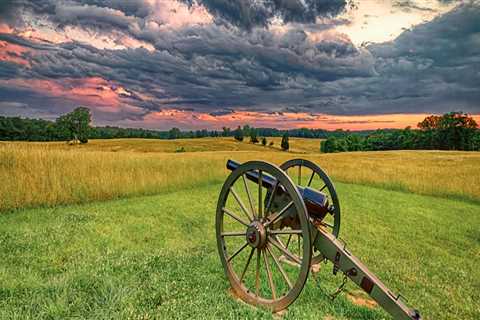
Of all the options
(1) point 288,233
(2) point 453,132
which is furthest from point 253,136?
(1) point 288,233

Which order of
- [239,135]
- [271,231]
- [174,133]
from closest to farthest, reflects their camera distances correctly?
[271,231]
[239,135]
[174,133]

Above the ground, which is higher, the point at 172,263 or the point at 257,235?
the point at 257,235

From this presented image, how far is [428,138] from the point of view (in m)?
68.9

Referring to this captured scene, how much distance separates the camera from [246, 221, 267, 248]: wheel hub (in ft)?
12.3

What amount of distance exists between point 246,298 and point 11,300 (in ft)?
9.07

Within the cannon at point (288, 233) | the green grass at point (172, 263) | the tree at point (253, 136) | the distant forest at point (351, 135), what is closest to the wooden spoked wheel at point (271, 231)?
the cannon at point (288, 233)

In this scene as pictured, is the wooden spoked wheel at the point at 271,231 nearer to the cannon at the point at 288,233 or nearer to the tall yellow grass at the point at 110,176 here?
the cannon at the point at 288,233

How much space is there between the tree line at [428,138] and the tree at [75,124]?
5333 centimetres

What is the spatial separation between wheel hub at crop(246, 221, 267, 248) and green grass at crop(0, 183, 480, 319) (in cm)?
73

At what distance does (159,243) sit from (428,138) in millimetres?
76341

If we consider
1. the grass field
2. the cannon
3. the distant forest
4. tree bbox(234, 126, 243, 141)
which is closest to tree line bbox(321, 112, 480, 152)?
the distant forest

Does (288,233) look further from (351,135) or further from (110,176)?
(351,135)

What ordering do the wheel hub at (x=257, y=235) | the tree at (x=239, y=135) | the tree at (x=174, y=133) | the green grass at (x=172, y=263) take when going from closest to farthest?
the green grass at (x=172, y=263), the wheel hub at (x=257, y=235), the tree at (x=239, y=135), the tree at (x=174, y=133)

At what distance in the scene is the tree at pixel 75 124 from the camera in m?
58.8
